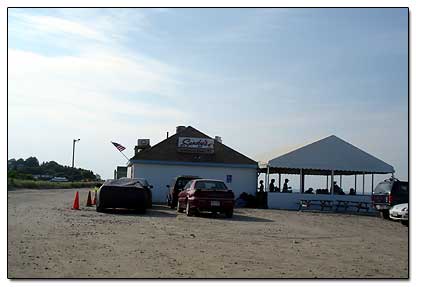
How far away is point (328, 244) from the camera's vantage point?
1409cm


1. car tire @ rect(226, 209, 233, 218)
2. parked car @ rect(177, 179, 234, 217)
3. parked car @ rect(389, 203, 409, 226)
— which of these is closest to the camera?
parked car @ rect(389, 203, 409, 226)

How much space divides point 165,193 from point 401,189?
13.0m

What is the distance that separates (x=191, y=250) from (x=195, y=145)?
881 inches

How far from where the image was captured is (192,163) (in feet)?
110

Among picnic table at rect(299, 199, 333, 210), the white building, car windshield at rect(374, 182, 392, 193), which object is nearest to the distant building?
the white building

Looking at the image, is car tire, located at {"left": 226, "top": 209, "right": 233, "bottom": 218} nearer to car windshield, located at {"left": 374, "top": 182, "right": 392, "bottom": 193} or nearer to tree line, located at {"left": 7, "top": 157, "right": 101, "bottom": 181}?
car windshield, located at {"left": 374, "top": 182, "right": 392, "bottom": 193}

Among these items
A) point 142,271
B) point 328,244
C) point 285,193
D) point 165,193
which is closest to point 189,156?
point 165,193

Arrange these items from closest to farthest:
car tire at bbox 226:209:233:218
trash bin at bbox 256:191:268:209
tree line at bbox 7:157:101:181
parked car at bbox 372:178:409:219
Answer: car tire at bbox 226:209:233:218 < parked car at bbox 372:178:409:219 < trash bin at bbox 256:191:268:209 < tree line at bbox 7:157:101:181

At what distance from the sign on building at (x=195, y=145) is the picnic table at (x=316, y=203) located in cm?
616

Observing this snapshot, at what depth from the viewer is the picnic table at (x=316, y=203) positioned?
102ft

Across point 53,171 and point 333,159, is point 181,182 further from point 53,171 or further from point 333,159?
point 53,171

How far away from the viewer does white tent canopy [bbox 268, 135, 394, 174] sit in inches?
1300

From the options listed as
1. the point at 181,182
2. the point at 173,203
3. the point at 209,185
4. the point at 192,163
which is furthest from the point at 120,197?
the point at 192,163

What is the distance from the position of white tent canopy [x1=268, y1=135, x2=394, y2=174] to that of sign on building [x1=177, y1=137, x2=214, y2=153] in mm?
→ 4071
